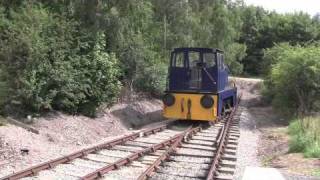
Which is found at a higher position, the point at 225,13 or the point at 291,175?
the point at 225,13

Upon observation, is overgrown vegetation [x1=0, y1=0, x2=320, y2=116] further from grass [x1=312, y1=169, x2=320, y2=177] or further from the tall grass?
grass [x1=312, y1=169, x2=320, y2=177]

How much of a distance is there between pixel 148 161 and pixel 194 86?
334 inches

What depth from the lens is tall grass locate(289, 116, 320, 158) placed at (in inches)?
523

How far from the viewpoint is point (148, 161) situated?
38.8ft

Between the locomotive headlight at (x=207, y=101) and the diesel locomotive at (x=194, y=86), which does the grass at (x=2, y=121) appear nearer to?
the diesel locomotive at (x=194, y=86)

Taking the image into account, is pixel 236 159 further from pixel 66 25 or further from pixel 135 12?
pixel 135 12

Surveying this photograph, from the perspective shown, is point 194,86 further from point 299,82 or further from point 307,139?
point 307,139

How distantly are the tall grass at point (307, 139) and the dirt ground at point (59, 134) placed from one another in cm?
522

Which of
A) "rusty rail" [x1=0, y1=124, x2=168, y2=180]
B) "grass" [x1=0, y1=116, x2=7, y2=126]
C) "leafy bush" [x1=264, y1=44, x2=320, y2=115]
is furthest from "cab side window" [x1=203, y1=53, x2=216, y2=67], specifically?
"grass" [x1=0, y1=116, x2=7, y2=126]

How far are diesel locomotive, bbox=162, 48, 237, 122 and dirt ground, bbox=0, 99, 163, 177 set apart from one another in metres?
1.71

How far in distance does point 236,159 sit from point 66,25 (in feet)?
23.4

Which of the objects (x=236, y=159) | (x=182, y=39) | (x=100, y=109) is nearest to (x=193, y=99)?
(x=100, y=109)

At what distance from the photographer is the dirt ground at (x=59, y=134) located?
11438 mm

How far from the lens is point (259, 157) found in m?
13.7
